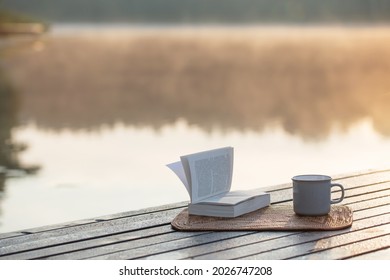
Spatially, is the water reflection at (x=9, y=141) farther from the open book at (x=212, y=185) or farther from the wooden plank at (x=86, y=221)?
the open book at (x=212, y=185)

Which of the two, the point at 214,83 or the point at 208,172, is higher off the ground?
the point at 214,83

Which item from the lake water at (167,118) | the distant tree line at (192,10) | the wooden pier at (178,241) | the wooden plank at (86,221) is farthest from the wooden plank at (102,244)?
the distant tree line at (192,10)

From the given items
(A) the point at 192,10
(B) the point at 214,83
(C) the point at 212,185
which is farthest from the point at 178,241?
(A) the point at 192,10

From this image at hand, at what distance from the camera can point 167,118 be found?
19.5 feet

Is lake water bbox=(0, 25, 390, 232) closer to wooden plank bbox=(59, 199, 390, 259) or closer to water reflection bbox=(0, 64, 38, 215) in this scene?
water reflection bbox=(0, 64, 38, 215)

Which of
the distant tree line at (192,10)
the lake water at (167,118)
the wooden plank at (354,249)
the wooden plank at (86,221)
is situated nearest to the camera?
the wooden plank at (354,249)

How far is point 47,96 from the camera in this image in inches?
308

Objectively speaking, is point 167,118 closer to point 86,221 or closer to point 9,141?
point 9,141

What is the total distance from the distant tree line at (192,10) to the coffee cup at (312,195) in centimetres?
1681

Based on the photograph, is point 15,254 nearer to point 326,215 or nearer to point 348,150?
point 326,215

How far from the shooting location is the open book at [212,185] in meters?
1.98

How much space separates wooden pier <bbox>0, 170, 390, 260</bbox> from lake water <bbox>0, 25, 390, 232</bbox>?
1235mm

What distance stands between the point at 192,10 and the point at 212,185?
2009 centimetres

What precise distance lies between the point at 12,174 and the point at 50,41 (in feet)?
38.2
